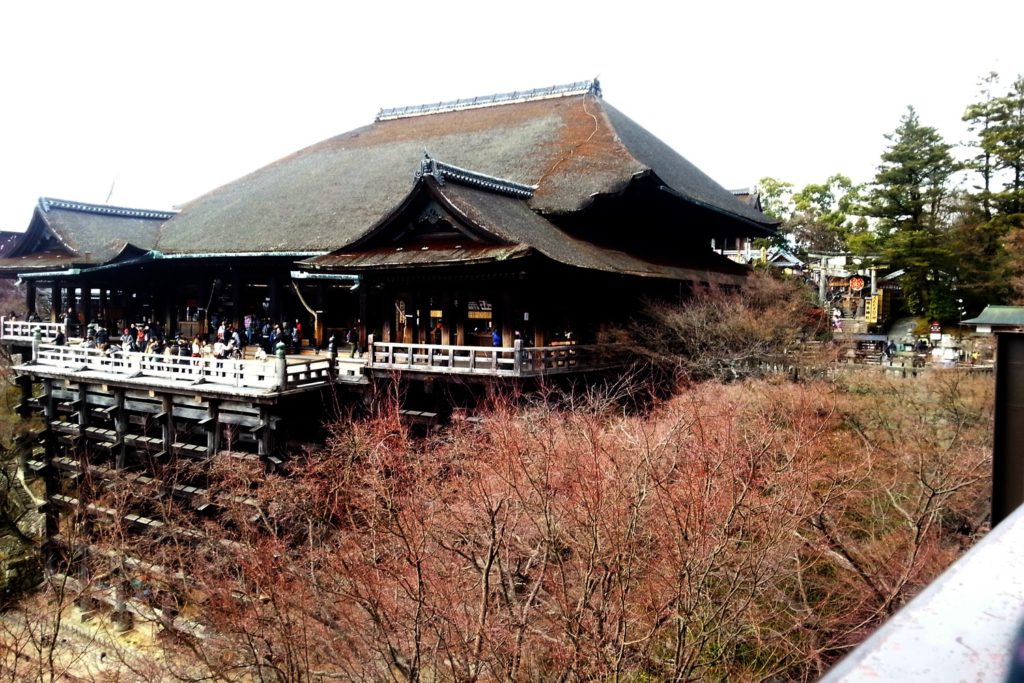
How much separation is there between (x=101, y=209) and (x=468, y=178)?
18.1 m

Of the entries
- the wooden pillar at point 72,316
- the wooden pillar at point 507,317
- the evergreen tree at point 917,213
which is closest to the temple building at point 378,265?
the wooden pillar at point 507,317

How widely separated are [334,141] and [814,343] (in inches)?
916

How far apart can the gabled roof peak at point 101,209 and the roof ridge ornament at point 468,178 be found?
50.5ft

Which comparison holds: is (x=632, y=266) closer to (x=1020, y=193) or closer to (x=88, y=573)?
(x=88, y=573)

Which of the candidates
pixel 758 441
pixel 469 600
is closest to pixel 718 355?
pixel 758 441

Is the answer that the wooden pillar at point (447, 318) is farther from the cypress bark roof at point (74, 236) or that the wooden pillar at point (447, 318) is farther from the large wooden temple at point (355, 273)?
the cypress bark roof at point (74, 236)

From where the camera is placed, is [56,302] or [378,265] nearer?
[378,265]

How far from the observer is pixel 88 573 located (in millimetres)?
17094

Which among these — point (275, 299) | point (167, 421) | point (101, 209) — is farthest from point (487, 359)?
point (101, 209)

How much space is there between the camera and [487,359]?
15.5m

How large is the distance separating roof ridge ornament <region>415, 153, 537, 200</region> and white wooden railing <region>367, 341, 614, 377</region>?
4.42m

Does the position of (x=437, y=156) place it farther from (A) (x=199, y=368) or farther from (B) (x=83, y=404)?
(B) (x=83, y=404)

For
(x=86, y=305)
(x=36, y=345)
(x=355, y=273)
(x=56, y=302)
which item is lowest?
(x=36, y=345)

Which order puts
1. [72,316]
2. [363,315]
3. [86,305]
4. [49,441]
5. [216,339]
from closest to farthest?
[363,315]
[49,441]
[216,339]
[86,305]
[72,316]
